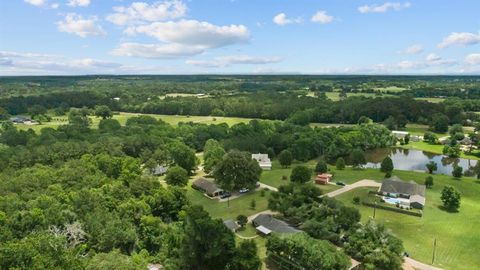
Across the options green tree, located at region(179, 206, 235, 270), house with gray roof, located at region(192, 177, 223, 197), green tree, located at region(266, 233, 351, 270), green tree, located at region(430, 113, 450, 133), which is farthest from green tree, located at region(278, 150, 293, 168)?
green tree, located at region(430, 113, 450, 133)

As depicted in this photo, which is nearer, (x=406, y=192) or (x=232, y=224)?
(x=232, y=224)

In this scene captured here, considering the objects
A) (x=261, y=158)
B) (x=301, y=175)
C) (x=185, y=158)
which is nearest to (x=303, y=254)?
(x=301, y=175)

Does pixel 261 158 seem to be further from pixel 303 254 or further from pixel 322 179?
pixel 303 254

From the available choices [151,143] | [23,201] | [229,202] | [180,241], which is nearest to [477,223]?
[229,202]

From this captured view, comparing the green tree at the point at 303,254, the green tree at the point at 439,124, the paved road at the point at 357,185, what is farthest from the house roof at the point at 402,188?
the green tree at the point at 439,124

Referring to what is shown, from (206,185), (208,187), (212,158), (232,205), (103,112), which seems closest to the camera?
(232,205)

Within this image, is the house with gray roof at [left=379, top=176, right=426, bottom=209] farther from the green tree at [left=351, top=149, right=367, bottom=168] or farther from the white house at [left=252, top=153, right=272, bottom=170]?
the white house at [left=252, top=153, right=272, bottom=170]

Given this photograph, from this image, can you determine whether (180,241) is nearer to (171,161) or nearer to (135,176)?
(135,176)
